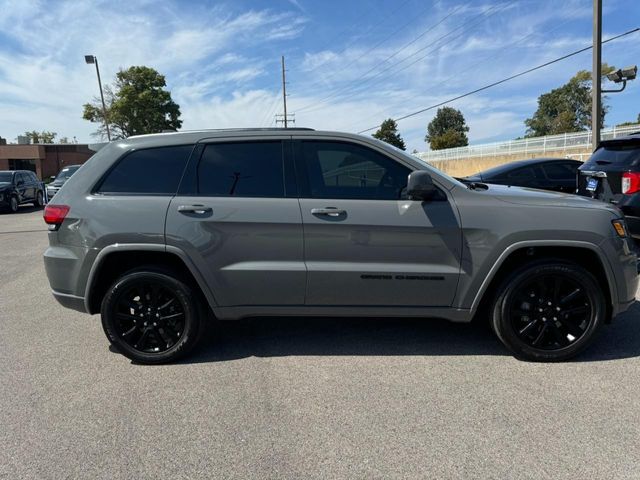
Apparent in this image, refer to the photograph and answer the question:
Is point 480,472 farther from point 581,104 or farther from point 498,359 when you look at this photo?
point 581,104

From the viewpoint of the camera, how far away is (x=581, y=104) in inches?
3268

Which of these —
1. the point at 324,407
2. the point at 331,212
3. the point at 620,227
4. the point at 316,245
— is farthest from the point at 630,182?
the point at 324,407

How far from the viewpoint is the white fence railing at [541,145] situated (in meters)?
27.4

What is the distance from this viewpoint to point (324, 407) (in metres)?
3.03

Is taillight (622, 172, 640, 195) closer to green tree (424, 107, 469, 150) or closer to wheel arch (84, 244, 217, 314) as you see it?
wheel arch (84, 244, 217, 314)

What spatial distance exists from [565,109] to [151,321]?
96.4 metres

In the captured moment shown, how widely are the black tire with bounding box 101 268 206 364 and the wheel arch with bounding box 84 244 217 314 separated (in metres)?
0.11

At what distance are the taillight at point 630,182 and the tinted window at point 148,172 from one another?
18.8ft

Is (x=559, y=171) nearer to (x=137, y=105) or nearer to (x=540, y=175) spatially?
(x=540, y=175)

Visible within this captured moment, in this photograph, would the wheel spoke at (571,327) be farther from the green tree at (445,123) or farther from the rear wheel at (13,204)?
the green tree at (445,123)

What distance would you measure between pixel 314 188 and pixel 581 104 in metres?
95.7

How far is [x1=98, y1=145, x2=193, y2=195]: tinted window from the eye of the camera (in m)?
3.70

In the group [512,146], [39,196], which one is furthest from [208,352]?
[512,146]

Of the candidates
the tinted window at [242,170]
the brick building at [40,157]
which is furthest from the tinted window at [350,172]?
the brick building at [40,157]
